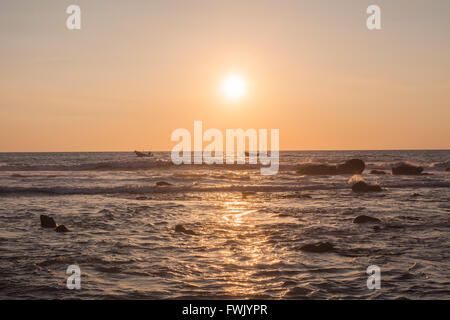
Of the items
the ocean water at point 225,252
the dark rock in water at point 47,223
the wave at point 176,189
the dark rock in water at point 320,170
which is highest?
the dark rock in water at point 320,170

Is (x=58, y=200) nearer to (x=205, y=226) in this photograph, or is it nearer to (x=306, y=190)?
(x=205, y=226)

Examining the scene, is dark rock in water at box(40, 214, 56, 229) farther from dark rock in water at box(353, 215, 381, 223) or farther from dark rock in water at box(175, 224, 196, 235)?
dark rock in water at box(353, 215, 381, 223)

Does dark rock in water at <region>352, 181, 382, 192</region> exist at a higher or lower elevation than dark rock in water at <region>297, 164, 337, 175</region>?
lower

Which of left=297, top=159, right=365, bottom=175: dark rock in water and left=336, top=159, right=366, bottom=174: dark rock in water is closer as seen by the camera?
left=297, top=159, right=365, bottom=175: dark rock in water

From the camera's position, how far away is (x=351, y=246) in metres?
12.4

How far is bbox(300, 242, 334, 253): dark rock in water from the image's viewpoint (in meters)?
11.7

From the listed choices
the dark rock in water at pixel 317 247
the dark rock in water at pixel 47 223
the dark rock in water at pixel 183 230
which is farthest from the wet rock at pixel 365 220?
the dark rock in water at pixel 47 223

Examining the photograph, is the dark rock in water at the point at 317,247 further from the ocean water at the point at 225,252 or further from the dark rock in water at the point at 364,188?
the dark rock in water at the point at 364,188

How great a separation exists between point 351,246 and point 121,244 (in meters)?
6.92

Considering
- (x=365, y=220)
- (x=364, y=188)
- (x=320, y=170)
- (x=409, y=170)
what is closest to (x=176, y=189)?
(x=364, y=188)

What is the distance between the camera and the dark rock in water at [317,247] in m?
11.7

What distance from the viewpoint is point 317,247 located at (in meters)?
11.7

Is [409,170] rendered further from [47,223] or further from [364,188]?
[47,223]

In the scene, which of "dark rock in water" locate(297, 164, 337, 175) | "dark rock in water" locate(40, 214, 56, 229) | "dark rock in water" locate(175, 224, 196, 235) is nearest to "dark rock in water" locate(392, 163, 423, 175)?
"dark rock in water" locate(297, 164, 337, 175)
